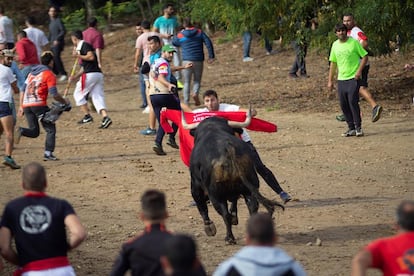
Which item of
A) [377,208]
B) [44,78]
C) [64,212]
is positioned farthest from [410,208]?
[44,78]

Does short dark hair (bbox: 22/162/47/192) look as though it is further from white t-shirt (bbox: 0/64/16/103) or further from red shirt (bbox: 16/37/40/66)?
red shirt (bbox: 16/37/40/66)

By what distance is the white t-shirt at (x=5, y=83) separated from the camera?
15117 millimetres

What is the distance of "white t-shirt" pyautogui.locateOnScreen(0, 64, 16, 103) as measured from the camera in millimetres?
15117

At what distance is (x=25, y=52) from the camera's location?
19656mm

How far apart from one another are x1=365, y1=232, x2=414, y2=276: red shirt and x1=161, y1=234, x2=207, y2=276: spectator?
1.19m

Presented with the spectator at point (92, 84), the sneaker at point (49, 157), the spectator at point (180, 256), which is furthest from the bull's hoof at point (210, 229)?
the spectator at point (92, 84)

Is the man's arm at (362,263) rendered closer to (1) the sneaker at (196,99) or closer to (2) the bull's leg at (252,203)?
(2) the bull's leg at (252,203)

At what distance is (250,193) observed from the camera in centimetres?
1027

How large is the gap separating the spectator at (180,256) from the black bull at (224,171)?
4.72 meters

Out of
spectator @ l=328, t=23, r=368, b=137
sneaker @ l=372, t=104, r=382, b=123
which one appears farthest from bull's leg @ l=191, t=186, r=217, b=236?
sneaker @ l=372, t=104, r=382, b=123

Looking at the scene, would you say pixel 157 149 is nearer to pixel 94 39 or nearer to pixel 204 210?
pixel 204 210

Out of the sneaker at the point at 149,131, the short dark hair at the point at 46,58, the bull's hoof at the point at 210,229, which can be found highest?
the short dark hair at the point at 46,58

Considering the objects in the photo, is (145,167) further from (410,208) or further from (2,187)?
(410,208)

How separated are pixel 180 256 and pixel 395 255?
1.43 metres
